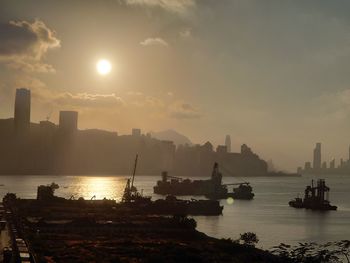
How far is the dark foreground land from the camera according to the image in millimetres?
57312

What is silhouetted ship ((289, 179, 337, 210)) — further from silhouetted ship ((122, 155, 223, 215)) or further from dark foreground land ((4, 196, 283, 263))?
dark foreground land ((4, 196, 283, 263))

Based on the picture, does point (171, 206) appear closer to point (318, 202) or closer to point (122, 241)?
point (122, 241)

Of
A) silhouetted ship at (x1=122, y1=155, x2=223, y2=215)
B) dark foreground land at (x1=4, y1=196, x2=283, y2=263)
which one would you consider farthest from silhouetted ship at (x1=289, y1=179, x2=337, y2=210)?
dark foreground land at (x1=4, y1=196, x2=283, y2=263)

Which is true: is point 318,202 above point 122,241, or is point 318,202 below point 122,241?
above

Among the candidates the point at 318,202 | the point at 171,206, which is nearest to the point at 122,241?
the point at 171,206

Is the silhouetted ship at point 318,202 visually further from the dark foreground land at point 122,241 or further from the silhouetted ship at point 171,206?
the dark foreground land at point 122,241

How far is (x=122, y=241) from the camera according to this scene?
6850 cm

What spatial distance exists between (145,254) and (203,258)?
656cm

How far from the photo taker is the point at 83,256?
56750mm

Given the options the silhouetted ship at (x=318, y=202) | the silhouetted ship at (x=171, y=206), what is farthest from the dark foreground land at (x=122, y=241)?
the silhouetted ship at (x=318, y=202)

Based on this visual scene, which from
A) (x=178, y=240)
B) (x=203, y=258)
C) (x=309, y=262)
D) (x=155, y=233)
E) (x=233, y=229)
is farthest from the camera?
(x=233, y=229)

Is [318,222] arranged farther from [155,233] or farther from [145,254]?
[145,254]

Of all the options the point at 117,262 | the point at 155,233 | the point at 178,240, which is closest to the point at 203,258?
the point at 117,262

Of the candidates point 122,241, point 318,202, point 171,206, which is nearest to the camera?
point 122,241
